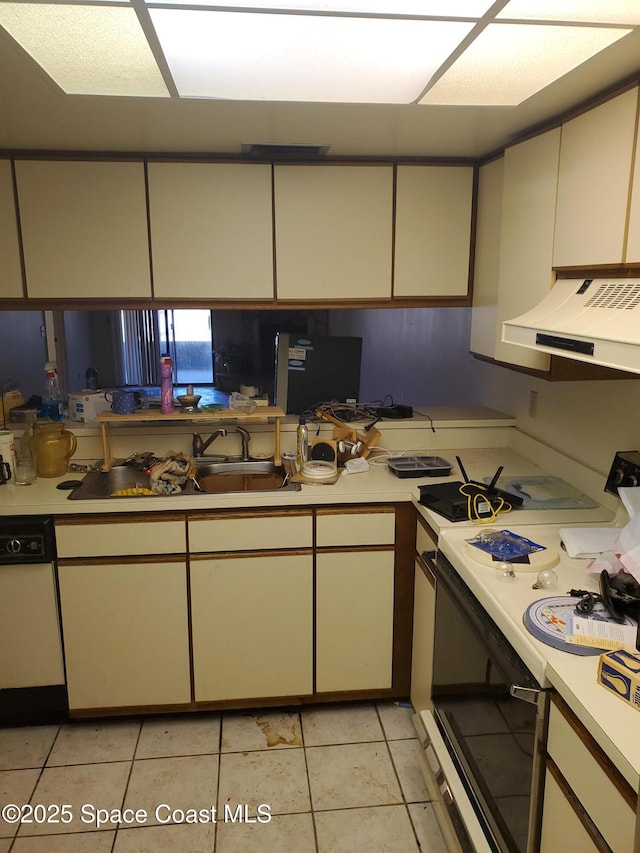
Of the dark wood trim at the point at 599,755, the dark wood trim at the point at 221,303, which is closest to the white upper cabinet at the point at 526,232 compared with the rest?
the dark wood trim at the point at 221,303

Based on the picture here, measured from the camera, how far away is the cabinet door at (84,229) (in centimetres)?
→ 238

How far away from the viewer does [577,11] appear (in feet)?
4.02

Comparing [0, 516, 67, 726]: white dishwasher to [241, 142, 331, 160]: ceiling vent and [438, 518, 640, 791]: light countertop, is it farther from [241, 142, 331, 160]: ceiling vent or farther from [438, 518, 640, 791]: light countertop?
[241, 142, 331, 160]: ceiling vent

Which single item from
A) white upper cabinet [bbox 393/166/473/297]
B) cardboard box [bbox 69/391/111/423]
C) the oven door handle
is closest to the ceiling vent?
white upper cabinet [bbox 393/166/473/297]

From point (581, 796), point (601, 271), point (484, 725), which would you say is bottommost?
point (484, 725)

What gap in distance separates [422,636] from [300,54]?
6.10 feet

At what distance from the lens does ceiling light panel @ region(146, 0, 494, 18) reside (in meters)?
1.18

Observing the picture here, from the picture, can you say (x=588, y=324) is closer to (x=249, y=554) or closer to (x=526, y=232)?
(x=526, y=232)

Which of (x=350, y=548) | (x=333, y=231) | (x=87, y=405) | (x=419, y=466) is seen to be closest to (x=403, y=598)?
(x=350, y=548)

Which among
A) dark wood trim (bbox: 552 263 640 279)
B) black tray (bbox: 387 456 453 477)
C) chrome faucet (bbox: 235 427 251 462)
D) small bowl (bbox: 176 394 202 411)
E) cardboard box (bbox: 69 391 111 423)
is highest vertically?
dark wood trim (bbox: 552 263 640 279)

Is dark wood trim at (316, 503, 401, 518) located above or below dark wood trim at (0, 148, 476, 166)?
below

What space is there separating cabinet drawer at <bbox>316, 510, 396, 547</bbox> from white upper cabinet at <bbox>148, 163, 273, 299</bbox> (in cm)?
95

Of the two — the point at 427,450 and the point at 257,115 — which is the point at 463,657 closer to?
the point at 427,450

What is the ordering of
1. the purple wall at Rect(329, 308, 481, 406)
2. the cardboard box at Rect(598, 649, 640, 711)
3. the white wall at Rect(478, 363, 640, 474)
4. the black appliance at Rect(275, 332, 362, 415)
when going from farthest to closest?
the purple wall at Rect(329, 308, 481, 406) → the black appliance at Rect(275, 332, 362, 415) → the white wall at Rect(478, 363, 640, 474) → the cardboard box at Rect(598, 649, 640, 711)
